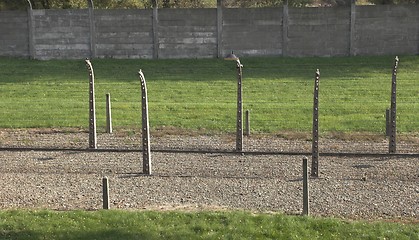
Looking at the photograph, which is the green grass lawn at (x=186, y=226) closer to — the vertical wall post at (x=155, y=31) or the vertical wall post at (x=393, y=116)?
the vertical wall post at (x=393, y=116)

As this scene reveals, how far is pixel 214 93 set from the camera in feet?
66.4

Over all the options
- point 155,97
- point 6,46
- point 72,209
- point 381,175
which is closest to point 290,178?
point 381,175

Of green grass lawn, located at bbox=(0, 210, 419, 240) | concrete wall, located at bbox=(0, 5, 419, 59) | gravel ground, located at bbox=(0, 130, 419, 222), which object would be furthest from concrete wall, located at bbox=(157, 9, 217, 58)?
green grass lawn, located at bbox=(0, 210, 419, 240)

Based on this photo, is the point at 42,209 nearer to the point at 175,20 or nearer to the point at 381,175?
the point at 381,175

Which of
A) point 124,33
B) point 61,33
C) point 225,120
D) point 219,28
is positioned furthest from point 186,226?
point 61,33

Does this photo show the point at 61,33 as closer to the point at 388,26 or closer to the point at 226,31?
the point at 226,31

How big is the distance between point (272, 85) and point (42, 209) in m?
12.7

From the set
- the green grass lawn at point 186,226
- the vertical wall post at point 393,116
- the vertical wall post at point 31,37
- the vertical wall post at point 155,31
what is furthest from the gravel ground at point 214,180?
the vertical wall post at point 31,37

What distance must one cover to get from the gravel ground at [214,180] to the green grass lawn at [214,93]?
2004 millimetres

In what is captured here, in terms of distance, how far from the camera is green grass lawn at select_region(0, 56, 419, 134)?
16500mm

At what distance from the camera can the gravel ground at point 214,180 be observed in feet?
31.5

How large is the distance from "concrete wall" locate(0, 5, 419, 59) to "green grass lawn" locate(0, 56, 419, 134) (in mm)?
473

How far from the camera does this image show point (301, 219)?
8742 mm

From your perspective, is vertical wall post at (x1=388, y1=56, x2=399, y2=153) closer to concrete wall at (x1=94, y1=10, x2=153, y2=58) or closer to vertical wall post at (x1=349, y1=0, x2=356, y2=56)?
vertical wall post at (x1=349, y1=0, x2=356, y2=56)
